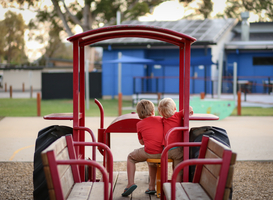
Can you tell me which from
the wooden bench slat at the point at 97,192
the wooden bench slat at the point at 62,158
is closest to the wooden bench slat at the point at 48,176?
the wooden bench slat at the point at 62,158

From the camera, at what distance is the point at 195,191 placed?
3215mm

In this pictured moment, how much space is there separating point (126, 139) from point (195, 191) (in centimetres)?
515

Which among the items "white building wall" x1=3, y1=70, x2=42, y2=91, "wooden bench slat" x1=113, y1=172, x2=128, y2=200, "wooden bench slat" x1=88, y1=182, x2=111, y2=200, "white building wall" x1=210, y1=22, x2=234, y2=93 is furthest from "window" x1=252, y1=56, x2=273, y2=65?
"white building wall" x1=3, y1=70, x2=42, y2=91

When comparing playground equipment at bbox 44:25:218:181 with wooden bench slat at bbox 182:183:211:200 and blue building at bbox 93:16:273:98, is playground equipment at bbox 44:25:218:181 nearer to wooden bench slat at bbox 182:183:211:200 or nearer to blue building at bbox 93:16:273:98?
wooden bench slat at bbox 182:183:211:200

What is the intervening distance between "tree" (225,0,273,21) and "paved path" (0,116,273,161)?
109 ft

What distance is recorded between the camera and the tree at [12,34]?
66.8 meters

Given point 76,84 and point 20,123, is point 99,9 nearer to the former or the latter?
point 20,123

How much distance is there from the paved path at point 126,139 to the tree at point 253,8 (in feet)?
109

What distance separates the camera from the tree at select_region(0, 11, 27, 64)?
66.8m

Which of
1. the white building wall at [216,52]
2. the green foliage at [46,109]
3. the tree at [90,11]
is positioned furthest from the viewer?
the tree at [90,11]

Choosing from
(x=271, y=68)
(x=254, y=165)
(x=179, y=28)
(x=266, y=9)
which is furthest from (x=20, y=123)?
(x=266, y=9)

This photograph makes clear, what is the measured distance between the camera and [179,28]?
2412 centimetres

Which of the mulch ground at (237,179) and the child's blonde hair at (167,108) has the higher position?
the child's blonde hair at (167,108)

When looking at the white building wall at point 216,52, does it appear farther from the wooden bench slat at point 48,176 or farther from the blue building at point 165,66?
the wooden bench slat at point 48,176
